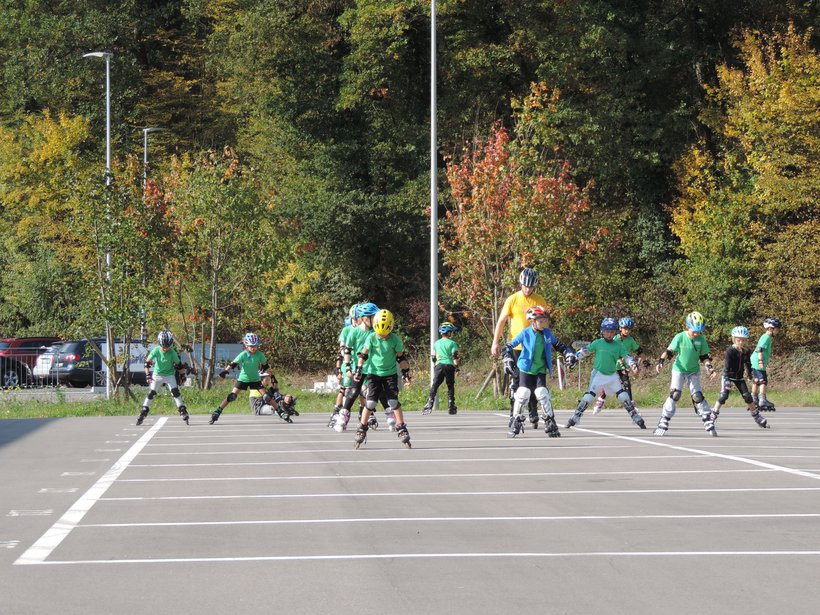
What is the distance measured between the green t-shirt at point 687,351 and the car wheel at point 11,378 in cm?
2474

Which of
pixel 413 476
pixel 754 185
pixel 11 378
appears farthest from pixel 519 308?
pixel 11 378

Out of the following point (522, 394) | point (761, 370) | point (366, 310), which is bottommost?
point (761, 370)

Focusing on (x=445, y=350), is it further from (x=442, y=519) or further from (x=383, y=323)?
(x=442, y=519)

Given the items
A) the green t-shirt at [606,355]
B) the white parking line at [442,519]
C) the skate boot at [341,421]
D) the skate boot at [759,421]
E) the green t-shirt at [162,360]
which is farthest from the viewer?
the green t-shirt at [162,360]

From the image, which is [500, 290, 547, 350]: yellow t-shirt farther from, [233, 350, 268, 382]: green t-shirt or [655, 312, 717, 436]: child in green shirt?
[233, 350, 268, 382]: green t-shirt

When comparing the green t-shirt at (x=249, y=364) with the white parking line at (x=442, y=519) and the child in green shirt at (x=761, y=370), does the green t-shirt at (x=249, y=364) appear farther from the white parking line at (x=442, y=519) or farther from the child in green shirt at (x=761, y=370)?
the white parking line at (x=442, y=519)

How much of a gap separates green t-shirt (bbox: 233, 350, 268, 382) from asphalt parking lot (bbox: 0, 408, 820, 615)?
4.98 m

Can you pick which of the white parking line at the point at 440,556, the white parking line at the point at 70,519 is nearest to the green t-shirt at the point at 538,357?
the white parking line at the point at 70,519

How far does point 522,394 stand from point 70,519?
28.5 feet

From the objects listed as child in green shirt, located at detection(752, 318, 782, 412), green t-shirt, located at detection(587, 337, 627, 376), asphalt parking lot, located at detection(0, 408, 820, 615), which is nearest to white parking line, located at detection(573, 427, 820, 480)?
asphalt parking lot, located at detection(0, 408, 820, 615)

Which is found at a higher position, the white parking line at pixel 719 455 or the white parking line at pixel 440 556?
the white parking line at pixel 440 556

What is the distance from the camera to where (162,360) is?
77.6 feet

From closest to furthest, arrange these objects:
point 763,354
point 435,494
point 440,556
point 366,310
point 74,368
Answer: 1. point 440,556
2. point 435,494
3. point 366,310
4. point 763,354
5. point 74,368

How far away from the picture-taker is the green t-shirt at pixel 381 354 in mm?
17547
